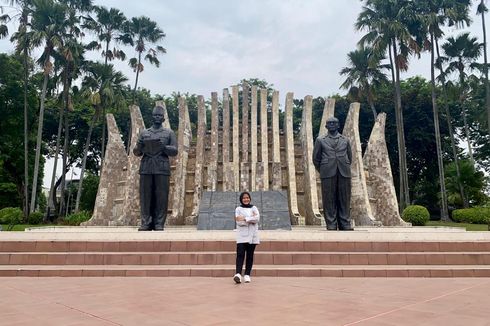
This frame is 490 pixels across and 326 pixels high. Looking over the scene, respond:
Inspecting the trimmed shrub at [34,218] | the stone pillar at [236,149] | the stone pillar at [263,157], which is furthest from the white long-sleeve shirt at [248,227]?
the trimmed shrub at [34,218]

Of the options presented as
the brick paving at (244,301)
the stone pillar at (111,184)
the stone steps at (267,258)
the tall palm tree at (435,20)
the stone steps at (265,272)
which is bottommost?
the brick paving at (244,301)

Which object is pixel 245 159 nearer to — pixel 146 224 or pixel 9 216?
pixel 146 224

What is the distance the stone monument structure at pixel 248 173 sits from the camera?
1572cm

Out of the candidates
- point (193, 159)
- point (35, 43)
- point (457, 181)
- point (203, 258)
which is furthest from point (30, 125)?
point (457, 181)

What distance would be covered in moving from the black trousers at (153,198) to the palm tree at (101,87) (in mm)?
18545

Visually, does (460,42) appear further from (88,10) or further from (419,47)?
(88,10)

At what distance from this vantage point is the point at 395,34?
2355cm

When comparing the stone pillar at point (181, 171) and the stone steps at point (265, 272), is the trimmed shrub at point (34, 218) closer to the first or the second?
the stone pillar at point (181, 171)

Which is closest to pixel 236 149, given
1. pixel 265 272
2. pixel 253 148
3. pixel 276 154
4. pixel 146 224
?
pixel 253 148

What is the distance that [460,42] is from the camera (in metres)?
26.9

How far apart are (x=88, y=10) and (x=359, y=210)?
22935 millimetres

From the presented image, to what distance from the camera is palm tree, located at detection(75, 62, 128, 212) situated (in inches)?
1033

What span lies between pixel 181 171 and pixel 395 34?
15546 millimetres

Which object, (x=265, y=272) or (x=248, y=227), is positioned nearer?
(x=248, y=227)
